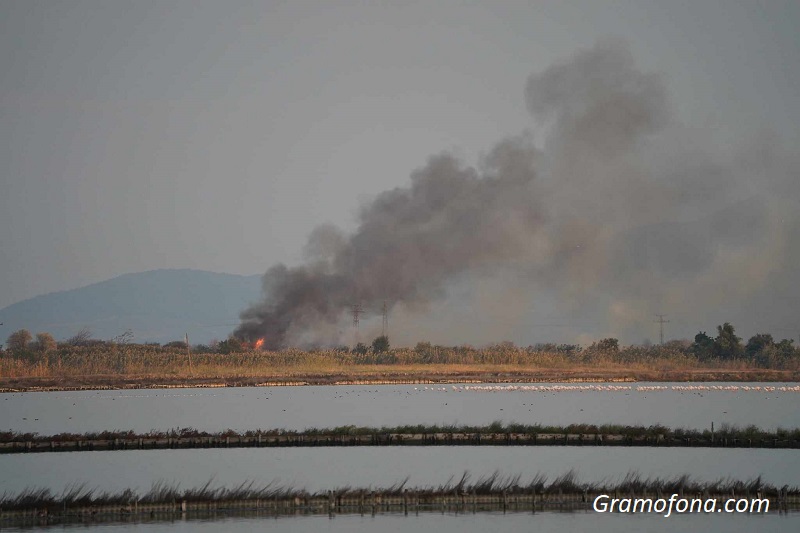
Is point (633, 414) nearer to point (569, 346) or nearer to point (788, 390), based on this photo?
point (788, 390)

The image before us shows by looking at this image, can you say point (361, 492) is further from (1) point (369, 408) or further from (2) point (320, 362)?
(2) point (320, 362)

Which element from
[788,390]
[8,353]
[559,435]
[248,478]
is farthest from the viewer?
[8,353]

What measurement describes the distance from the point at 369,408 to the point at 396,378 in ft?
104

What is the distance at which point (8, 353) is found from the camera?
111938 millimetres

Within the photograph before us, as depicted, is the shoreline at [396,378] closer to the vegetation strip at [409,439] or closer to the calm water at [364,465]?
the vegetation strip at [409,439]

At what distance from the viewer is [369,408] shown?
66.5 meters

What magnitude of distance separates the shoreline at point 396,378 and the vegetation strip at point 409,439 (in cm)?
4289

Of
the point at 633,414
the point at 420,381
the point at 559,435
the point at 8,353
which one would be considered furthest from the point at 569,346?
the point at 559,435

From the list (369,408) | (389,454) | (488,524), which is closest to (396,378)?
(369,408)

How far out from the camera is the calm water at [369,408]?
56.5 meters

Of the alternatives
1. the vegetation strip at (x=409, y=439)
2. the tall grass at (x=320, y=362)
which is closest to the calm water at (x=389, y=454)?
the vegetation strip at (x=409, y=439)

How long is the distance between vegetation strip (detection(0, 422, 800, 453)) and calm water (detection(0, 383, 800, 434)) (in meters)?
9.75

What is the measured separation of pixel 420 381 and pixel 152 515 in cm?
6898

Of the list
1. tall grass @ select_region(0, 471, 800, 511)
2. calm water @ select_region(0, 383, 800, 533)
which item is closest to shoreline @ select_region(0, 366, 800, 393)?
calm water @ select_region(0, 383, 800, 533)
